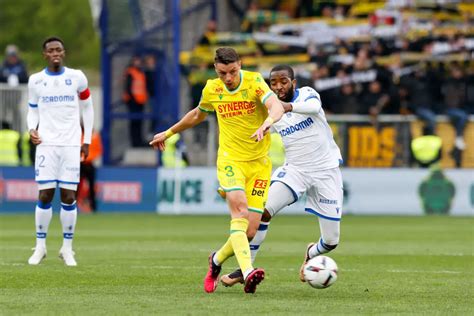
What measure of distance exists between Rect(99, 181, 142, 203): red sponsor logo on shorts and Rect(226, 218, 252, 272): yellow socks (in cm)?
1548

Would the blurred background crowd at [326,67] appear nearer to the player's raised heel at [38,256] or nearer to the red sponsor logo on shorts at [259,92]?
the player's raised heel at [38,256]

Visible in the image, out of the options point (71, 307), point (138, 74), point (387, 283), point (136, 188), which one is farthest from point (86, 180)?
point (71, 307)

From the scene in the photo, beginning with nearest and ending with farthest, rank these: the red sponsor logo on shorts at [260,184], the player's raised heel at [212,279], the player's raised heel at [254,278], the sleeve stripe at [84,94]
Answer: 1. the player's raised heel at [254,278]
2. the player's raised heel at [212,279]
3. the red sponsor logo on shorts at [260,184]
4. the sleeve stripe at [84,94]

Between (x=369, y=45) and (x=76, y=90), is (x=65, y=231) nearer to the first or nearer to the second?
(x=76, y=90)

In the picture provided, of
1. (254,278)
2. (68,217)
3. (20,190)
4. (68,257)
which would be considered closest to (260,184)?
(254,278)

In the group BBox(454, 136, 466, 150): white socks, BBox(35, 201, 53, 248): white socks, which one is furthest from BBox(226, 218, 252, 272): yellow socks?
BBox(454, 136, 466, 150): white socks

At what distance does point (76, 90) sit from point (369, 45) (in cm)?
1603

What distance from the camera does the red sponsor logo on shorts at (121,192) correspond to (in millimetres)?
26531

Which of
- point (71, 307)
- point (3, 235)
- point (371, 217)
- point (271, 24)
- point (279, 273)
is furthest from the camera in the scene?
point (271, 24)

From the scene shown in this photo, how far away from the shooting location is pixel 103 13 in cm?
3028

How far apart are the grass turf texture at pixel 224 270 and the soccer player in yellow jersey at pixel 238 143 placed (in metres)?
0.56

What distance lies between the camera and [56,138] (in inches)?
558

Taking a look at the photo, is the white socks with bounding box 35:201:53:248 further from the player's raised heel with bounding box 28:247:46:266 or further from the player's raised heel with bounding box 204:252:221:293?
the player's raised heel with bounding box 204:252:221:293

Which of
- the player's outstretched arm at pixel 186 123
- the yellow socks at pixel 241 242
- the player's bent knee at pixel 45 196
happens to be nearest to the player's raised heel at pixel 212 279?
the yellow socks at pixel 241 242
